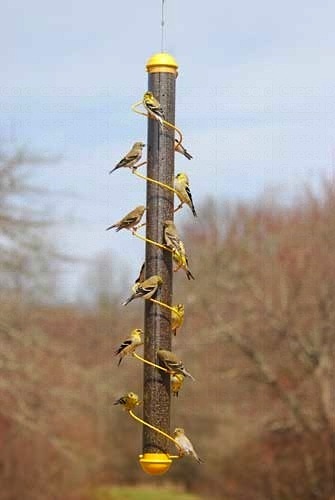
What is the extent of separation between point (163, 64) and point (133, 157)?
445 mm

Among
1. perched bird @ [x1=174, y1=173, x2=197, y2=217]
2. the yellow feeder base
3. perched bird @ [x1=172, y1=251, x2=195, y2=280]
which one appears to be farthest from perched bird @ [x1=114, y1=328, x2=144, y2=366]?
perched bird @ [x1=174, y1=173, x2=197, y2=217]

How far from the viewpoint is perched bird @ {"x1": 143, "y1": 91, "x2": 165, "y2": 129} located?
509 centimetres

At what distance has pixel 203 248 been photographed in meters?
23.5

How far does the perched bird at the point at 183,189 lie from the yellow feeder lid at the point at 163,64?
1.58 ft

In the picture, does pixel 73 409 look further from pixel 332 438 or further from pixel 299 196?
pixel 299 196

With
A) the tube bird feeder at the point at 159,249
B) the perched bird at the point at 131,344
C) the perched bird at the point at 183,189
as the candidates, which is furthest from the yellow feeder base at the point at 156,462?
the perched bird at the point at 183,189

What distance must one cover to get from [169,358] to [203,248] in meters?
18.5

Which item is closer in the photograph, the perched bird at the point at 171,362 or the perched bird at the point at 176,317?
the perched bird at the point at 171,362

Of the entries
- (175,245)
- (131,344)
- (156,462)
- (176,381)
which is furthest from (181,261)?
(156,462)

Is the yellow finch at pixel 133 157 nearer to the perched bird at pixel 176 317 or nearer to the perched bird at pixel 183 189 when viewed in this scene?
the perched bird at pixel 183 189

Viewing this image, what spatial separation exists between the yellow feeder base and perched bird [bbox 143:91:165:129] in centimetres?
144

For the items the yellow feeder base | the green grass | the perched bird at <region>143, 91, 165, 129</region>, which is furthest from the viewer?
the green grass

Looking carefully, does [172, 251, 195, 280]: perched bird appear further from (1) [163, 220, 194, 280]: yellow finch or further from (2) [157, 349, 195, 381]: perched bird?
(2) [157, 349, 195, 381]: perched bird

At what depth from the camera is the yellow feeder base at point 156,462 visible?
4930 millimetres
